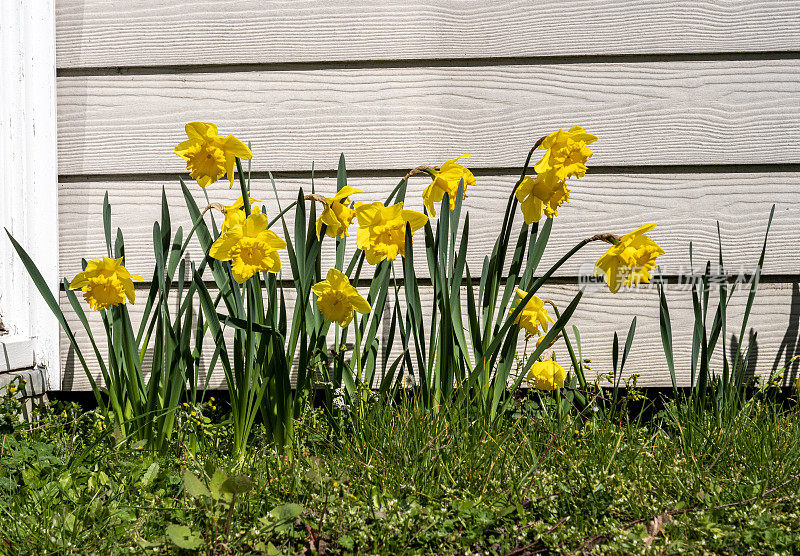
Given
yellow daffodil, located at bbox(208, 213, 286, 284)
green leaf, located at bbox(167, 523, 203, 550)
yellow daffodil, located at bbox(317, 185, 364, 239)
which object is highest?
yellow daffodil, located at bbox(317, 185, 364, 239)

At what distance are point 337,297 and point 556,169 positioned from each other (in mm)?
632

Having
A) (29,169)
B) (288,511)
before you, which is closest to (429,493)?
(288,511)

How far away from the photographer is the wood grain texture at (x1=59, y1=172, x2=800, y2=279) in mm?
1950

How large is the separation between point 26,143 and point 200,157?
0.90 metres

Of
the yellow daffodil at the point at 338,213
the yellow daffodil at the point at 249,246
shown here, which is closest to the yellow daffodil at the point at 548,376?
the yellow daffodil at the point at 338,213

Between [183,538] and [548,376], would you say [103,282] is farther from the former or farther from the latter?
[548,376]

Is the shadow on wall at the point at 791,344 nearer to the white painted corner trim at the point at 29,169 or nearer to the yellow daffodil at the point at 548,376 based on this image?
the yellow daffodil at the point at 548,376

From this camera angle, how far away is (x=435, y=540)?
109 centimetres

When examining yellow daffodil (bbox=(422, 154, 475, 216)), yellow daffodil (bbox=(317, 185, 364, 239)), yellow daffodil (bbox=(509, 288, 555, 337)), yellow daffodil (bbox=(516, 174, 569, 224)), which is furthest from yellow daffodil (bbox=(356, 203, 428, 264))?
yellow daffodil (bbox=(509, 288, 555, 337))

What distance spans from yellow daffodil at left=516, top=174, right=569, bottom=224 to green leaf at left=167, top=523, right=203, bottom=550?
1.05m

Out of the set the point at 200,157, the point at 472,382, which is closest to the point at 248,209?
the point at 200,157

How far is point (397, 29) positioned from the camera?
197cm

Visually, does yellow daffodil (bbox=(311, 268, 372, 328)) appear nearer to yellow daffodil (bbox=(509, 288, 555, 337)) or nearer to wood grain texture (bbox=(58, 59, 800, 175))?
yellow daffodil (bbox=(509, 288, 555, 337))

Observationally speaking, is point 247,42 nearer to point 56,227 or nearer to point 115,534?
point 56,227
